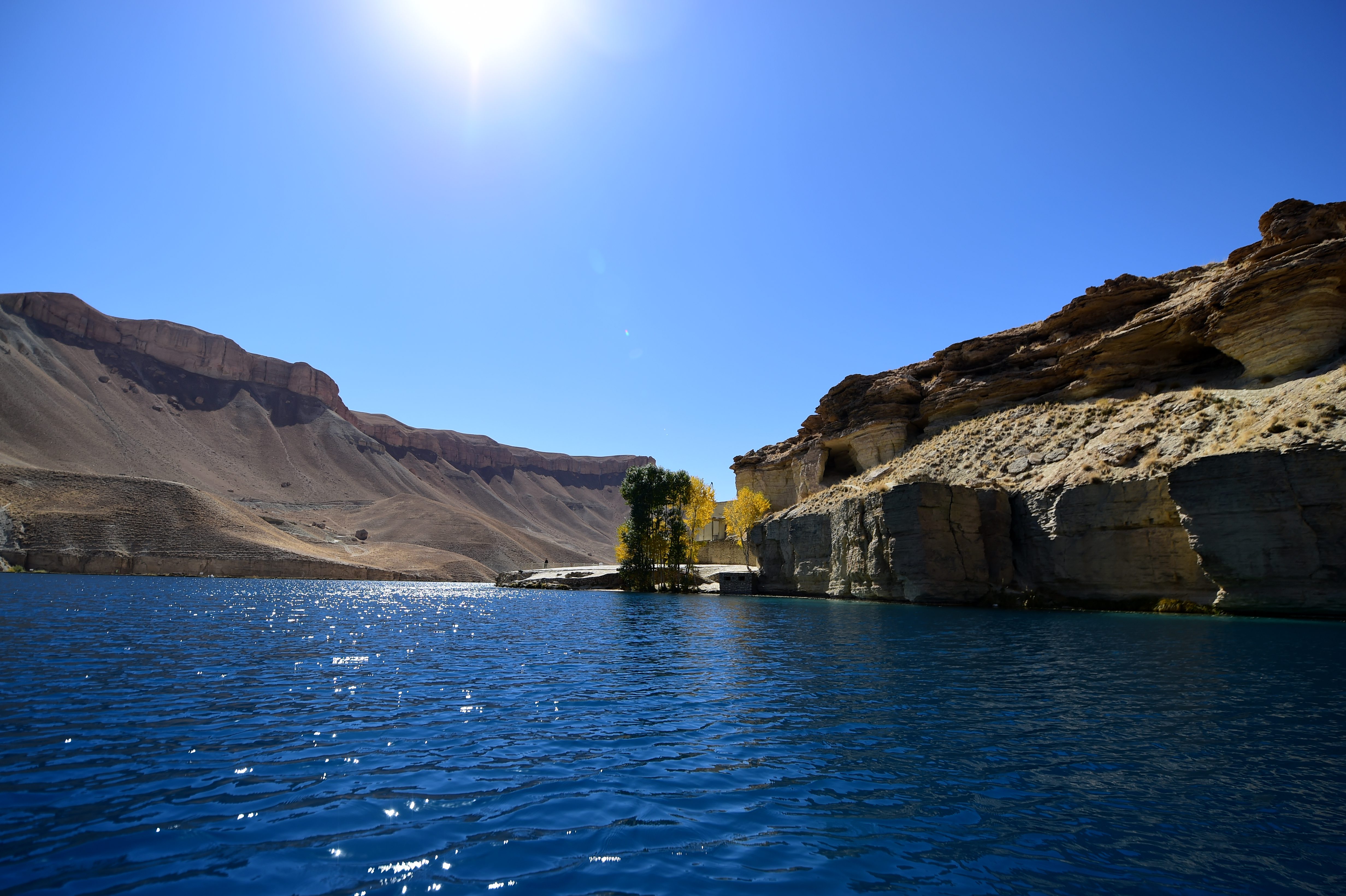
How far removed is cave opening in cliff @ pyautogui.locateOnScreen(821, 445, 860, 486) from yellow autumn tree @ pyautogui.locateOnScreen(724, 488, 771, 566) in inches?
341

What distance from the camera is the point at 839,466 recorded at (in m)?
70.0

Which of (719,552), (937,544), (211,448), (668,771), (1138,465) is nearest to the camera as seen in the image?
(668,771)

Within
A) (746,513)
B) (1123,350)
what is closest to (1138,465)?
(1123,350)

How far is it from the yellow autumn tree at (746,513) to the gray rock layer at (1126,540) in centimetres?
2468

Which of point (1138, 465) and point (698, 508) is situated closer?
point (1138, 465)

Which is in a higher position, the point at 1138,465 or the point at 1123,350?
the point at 1123,350

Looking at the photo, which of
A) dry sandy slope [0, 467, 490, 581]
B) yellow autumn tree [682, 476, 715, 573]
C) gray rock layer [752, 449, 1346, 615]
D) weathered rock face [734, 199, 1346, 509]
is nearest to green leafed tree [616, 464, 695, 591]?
yellow autumn tree [682, 476, 715, 573]

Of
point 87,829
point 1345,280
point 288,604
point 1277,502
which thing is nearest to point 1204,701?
point 87,829

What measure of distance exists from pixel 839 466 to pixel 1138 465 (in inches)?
1477

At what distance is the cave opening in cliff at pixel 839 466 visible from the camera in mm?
67375

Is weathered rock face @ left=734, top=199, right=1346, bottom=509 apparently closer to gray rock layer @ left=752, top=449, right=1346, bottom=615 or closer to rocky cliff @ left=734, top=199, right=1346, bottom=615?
rocky cliff @ left=734, top=199, right=1346, bottom=615

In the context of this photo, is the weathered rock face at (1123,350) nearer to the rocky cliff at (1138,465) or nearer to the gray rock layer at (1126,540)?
the rocky cliff at (1138,465)

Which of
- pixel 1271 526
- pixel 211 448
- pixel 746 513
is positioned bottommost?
pixel 1271 526

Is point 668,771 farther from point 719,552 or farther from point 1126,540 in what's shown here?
point 719,552
